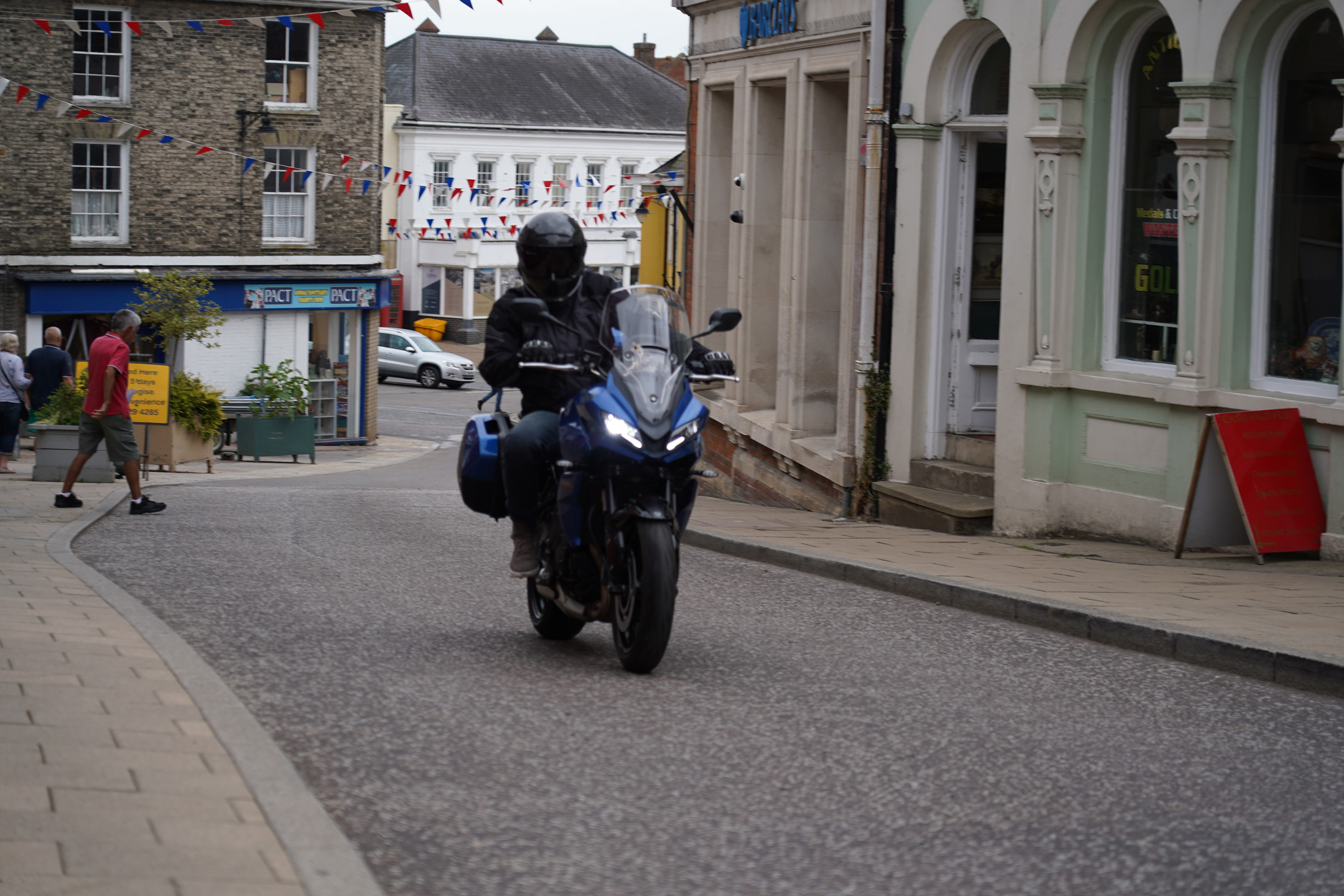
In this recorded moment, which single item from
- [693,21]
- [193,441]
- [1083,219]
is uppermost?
[693,21]

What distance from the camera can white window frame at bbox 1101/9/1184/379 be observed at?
11219mm

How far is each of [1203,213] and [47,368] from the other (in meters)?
17.2

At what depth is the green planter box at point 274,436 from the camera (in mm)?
27625

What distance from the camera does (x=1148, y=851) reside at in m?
4.38

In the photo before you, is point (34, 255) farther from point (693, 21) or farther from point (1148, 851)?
point (1148, 851)

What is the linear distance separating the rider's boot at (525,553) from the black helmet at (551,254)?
1.02 metres

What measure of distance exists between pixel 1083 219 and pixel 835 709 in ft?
21.4

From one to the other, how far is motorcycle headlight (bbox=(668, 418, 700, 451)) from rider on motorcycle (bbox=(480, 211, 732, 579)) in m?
0.43

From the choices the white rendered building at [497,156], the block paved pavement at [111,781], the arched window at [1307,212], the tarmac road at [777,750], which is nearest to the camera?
the block paved pavement at [111,781]

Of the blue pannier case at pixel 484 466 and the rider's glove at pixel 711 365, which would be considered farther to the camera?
the blue pannier case at pixel 484 466

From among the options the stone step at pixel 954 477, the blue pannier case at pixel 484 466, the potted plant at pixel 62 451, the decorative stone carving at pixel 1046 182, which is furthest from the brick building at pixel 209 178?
the blue pannier case at pixel 484 466

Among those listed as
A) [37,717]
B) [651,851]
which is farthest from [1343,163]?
[37,717]

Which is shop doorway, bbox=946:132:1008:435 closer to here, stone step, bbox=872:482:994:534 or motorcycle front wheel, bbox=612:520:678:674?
stone step, bbox=872:482:994:534

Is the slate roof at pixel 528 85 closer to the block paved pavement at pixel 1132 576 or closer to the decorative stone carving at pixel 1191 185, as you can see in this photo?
the block paved pavement at pixel 1132 576
